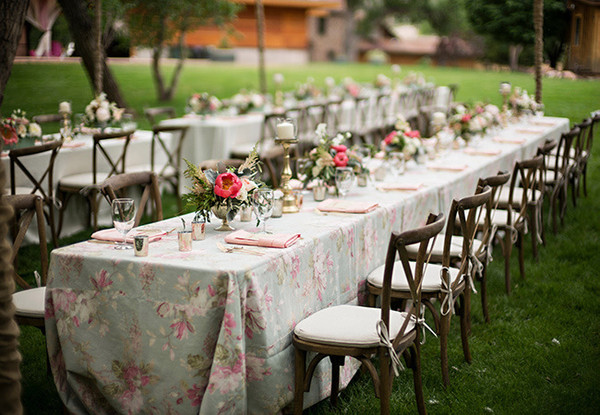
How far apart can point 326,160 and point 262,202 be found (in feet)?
3.64

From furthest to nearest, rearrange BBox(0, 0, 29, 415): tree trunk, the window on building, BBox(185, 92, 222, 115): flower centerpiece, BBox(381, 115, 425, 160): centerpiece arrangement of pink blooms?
the window on building
BBox(185, 92, 222, 115): flower centerpiece
BBox(381, 115, 425, 160): centerpiece arrangement of pink blooms
BBox(0, 0, 29, 415): tree trunk

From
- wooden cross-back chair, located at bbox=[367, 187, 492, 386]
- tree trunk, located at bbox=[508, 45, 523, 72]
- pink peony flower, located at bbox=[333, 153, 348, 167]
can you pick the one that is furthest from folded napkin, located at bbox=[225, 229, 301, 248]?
tree trunk, located at bbox=[508, 45, 523, 72]

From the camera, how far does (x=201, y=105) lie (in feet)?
28.8

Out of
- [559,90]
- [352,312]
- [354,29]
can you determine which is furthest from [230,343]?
[354,29]

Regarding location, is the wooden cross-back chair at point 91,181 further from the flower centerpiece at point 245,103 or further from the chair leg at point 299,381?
the chair leg at point 299,381

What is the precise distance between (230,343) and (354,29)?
36317 millimetres

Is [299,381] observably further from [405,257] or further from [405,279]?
[405,279]

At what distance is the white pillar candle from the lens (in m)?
3.85

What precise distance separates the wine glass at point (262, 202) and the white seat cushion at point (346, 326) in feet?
1.79

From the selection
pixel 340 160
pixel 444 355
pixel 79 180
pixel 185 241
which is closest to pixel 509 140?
pixel 340 160

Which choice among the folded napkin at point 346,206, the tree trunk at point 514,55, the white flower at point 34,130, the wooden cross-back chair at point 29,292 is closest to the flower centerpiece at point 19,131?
the white flower at point 34,130

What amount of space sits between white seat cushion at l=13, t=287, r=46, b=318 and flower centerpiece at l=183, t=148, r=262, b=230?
852 mm

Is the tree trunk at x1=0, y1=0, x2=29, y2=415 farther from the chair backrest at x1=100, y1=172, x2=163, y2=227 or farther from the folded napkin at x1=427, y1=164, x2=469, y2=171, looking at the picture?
the folded napkin at x1=427, y1=164, x2=469, y2=171

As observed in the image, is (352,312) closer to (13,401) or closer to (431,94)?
(13,401)
